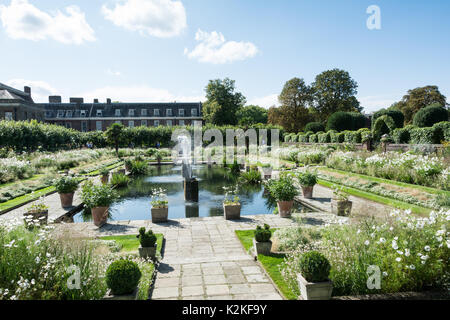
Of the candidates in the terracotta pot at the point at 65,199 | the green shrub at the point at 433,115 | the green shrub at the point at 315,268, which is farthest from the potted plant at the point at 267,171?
the green shrub at the point at 433,115

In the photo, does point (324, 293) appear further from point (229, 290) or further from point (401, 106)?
point (401, 106)

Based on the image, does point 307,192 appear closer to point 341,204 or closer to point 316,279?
point 341,204

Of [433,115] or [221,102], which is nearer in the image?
[433,115]

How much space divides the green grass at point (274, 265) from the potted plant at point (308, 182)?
4.28 metres

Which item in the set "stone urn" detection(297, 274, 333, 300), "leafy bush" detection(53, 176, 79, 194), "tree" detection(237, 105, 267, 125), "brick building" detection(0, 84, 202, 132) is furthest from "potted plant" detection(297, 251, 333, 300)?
"tree" detection(237, 105, 267, 125)

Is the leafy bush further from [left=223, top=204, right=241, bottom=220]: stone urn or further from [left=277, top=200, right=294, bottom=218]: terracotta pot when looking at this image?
[left=277, top=200, right=294, bottom=218]: terracotta pot

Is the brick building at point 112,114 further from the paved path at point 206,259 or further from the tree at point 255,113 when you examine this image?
the paved path at point 206,259

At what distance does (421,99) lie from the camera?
3856 centimetres

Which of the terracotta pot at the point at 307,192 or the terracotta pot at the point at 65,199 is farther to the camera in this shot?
the terracotta pot at the point at 307,192

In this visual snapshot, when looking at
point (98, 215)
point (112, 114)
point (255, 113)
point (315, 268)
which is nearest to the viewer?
point (315, 268)

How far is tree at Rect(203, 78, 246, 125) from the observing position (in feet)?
140

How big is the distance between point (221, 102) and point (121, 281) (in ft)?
136

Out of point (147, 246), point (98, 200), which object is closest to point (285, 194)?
point (147, 246)

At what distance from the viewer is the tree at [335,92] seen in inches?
1574
